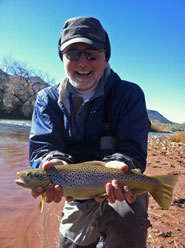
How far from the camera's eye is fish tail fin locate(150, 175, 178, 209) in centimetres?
234

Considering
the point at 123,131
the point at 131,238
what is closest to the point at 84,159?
the point at 123,131

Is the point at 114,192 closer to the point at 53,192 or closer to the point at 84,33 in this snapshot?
the point at 53,192

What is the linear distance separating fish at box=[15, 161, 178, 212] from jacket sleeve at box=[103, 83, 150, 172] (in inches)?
8.0

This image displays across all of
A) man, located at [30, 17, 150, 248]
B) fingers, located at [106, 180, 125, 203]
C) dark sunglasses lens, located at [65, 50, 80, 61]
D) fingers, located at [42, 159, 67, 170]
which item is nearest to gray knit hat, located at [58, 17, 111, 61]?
man, located at [30, 17, 150, 248]

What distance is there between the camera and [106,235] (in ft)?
7.77

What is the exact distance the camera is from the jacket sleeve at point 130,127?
8.58ft

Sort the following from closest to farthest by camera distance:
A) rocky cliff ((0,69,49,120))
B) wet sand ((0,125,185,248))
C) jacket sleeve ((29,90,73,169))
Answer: jacket sleeve ((29,90,73,169)), wet sand ((0,125,185,248)), rocky cliff ((0,69,49,120))

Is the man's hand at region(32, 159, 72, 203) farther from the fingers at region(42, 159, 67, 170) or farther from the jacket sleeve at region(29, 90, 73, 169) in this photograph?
the jacket sleeve at region(29, 90, 73, 169)

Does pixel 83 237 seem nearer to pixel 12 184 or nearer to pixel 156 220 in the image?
pixel 156 220

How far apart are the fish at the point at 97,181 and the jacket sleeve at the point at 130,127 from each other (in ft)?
0.67

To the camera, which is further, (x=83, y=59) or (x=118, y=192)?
(x=83, y=59)

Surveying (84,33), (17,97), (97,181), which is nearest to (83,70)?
(84,33)

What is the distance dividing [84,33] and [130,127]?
1352mm

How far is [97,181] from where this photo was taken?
238 centimetres
